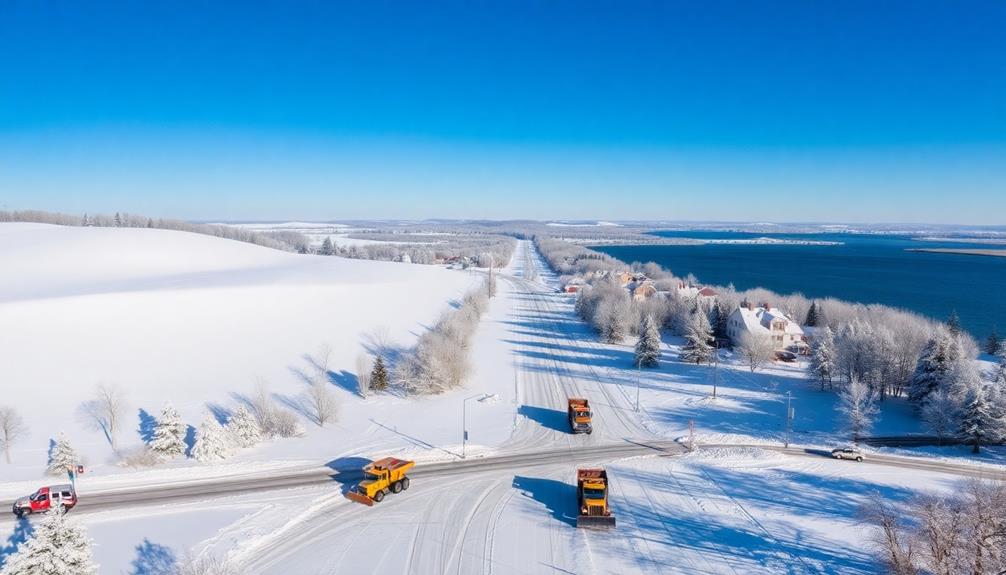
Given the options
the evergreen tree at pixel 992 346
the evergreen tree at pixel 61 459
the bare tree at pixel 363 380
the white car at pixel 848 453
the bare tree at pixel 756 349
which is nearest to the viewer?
the evergreen tree at pixel 61 459

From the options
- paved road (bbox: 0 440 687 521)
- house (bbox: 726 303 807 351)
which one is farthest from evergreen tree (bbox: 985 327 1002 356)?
paved road (bbox: 0 440 687 521)

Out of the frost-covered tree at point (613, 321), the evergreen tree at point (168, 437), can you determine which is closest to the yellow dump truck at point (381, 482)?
the evergreen tree at point (168, 437)

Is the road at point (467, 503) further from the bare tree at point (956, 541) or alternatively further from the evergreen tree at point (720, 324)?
the evergreen tree at point (720, 324)

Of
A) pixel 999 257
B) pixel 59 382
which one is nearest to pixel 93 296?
pixel 59 382

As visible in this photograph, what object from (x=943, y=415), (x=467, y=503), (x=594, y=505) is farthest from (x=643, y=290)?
(x=467, y=503)

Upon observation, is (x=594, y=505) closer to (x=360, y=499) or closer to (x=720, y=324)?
(x=360, y=499)

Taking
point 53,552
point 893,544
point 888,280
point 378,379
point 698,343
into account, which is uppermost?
point 53,552
